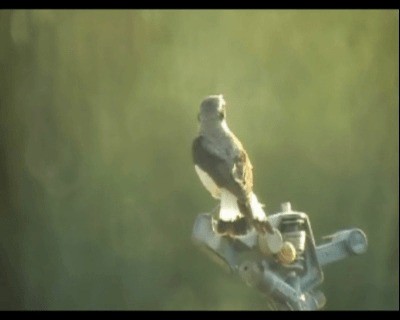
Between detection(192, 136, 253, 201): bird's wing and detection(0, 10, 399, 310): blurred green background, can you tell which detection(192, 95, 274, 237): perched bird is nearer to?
detection(192, 136, 253, 201): bird's wing

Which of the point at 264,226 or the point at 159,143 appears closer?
the point at 264,226

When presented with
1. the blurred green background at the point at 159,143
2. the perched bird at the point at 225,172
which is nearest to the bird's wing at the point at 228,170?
the perched bird at the point at 225,172

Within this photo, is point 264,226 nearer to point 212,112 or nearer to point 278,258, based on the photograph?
point 278,258

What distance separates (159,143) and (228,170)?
0.24 metres

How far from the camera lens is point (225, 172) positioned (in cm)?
143

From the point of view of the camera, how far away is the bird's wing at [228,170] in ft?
4.67

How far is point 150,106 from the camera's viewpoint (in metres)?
1.63

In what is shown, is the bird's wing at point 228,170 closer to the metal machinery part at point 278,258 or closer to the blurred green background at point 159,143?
the metal machinery part at point 278,258

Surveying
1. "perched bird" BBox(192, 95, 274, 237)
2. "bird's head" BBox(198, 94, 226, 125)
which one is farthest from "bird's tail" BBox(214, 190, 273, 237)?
"bird's head" BBox(198, 94, 226, 125)

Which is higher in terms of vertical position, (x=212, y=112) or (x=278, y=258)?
(x=212, y=112)

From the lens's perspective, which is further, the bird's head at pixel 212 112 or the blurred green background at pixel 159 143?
the blurred green background at pixel 159 143

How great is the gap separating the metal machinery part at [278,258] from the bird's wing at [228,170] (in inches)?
2.4

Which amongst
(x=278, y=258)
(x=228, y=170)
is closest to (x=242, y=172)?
(x=228, y=170)

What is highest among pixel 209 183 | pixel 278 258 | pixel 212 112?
pixel 212 112
